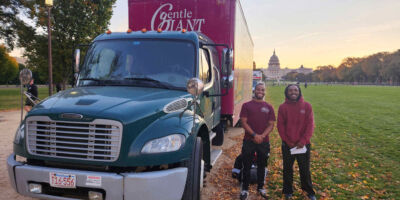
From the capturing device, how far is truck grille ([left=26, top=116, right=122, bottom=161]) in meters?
3.04

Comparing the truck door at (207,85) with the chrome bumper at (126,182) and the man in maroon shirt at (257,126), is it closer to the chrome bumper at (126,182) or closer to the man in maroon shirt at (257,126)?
the man in maroon shirt at (257,126)

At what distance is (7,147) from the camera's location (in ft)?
26.5

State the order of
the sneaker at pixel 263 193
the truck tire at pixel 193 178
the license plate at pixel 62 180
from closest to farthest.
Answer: the license plate at pixel 62 180 < the truck tire at pixel 193 178 < the sneaker at pixel 263 193

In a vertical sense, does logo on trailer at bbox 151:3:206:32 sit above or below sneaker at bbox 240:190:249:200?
above

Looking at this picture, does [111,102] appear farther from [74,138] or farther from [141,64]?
[141,64]

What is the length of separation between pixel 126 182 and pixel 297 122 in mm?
2837

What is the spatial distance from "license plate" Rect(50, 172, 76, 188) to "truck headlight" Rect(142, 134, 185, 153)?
77 cm

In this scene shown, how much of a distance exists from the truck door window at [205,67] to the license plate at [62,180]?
244cm

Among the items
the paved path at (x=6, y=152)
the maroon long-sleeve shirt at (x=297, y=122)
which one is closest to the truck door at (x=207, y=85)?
the maroon long-sleeve shirt at (x=297, y=122)

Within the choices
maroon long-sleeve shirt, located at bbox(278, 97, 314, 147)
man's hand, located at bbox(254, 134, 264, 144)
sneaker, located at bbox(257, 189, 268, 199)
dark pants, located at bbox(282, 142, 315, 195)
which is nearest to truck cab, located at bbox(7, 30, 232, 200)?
man's hand, located at bbox(254, 134, 264, 144)

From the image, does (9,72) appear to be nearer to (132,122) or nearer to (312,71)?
(132,122)

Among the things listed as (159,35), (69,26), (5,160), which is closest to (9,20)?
(69,26)

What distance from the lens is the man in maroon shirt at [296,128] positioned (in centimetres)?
459

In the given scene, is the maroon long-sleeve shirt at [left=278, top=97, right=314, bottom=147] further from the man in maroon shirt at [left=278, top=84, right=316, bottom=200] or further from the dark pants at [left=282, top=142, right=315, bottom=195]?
the dark pants at [left=282, top=142, right=315, bottom=195]
